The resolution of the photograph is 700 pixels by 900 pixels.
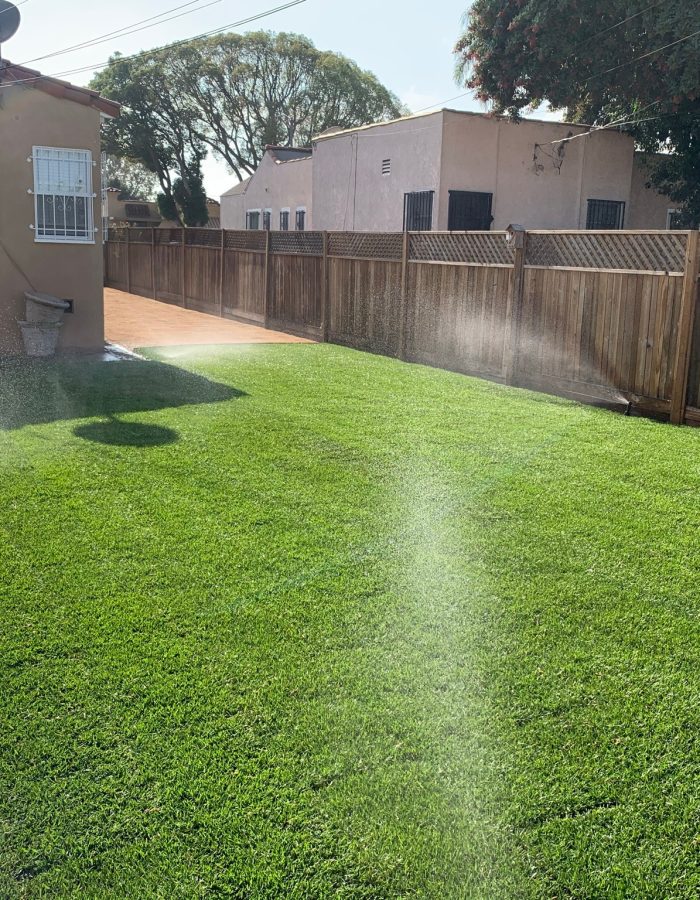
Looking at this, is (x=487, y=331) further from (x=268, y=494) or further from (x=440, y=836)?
(x=440, y=836)

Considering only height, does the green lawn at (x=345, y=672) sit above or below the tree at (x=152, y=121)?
below

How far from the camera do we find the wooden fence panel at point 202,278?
2136cm

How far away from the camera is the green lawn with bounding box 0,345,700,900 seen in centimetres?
263

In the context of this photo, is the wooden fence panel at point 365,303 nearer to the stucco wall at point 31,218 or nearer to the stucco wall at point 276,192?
the stucco wall at point 31,218

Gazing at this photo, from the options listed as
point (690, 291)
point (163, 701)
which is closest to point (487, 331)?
point (690, 291)

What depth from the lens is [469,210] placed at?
20.6 m

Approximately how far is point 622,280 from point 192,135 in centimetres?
4862

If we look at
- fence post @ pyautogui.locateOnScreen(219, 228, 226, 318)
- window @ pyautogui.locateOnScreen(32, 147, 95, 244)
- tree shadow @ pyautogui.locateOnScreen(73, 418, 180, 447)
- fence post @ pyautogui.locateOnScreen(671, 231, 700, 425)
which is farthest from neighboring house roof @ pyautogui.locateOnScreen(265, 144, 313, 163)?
tree shadow @ pyautogui.locateOnScreen(73, 418, 180, 447)

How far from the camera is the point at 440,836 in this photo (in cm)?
272

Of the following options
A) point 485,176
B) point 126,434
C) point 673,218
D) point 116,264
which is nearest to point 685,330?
point 126,434

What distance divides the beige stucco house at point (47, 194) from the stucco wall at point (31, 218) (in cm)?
1

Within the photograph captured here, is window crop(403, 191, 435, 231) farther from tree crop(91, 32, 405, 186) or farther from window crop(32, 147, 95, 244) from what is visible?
tree crop(91, 32, 405, 186)

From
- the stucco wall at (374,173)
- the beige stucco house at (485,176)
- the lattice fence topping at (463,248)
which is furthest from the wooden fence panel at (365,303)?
the stucco wall at (374,173)

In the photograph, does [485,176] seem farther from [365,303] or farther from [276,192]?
[276,192]
